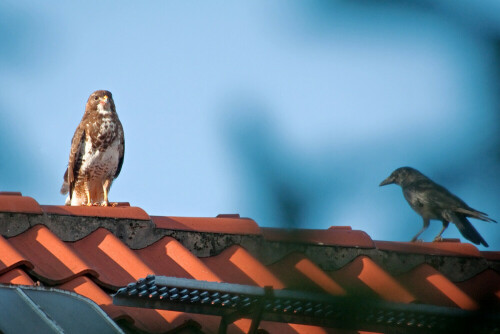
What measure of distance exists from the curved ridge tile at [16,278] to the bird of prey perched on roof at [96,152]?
3394 mm

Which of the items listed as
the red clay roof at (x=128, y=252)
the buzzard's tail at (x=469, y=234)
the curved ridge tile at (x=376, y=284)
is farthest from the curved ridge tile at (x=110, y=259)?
the curved ridge tile at (x=376, y=284)

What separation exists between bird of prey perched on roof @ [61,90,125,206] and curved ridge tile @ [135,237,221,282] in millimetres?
2794

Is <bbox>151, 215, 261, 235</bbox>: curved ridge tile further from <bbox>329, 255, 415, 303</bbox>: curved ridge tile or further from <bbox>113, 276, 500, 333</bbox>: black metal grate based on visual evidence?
<bbox>329, 255, 415, 303</bbox>: curved ridge tile

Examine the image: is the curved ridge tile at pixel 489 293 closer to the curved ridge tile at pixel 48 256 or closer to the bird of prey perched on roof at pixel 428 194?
the bird of prey perched on roof at pixel 428 194

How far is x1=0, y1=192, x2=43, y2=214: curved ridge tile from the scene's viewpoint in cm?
307

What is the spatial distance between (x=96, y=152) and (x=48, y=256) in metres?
3.22

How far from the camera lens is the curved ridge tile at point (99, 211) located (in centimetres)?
322

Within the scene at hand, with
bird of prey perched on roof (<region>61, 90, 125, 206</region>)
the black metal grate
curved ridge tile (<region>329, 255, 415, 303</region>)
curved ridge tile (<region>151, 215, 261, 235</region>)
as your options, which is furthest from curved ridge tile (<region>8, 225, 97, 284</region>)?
bird of prey perched on roof (<region>61, 90, 125, 206</region>)

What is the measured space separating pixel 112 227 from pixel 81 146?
295 cm

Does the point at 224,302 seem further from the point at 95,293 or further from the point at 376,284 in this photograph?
the point at 376,284

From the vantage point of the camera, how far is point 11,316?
2.03 m

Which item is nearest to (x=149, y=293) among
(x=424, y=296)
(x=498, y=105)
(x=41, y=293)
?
(x=41, y=293)

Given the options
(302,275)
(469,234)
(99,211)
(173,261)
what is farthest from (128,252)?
(302,275)

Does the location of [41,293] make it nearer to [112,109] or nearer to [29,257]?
[29,257]
